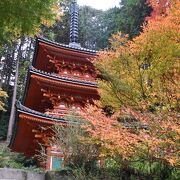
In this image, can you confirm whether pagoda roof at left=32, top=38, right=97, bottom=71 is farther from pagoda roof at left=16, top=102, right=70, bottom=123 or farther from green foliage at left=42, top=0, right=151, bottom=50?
green foliage at left=42, top=0, right=151, bottom=50

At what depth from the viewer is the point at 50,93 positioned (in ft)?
45.2

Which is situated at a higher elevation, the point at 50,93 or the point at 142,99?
the point at 50,93

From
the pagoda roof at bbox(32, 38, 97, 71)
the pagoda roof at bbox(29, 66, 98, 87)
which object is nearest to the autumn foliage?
the pagoda roof at bbox(29, 66, 98, 87)

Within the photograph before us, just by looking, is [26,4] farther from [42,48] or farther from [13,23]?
[42,48]

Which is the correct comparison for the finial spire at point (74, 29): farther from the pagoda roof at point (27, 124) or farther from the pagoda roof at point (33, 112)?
the pagoda roof at point (33, 112)

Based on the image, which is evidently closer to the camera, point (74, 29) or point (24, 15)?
point (24, 15)

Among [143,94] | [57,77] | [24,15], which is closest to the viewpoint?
[24,15]

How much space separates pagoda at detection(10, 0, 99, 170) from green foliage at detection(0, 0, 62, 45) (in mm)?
5839

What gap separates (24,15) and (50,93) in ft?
29.0

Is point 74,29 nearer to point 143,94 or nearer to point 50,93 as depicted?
point 50,93

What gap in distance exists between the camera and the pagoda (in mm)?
11938

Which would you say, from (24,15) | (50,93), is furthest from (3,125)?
(24,15)

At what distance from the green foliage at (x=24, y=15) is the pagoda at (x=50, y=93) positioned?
19.2ft

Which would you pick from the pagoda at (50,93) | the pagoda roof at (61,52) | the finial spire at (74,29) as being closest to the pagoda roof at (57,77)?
the pagoda at (50,93)
